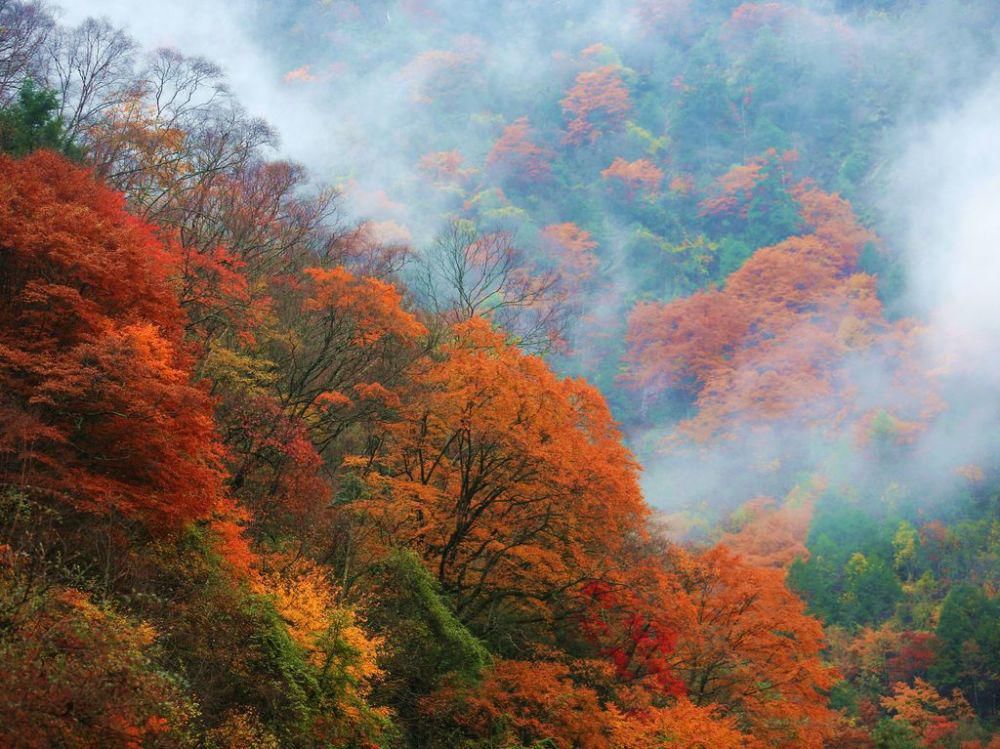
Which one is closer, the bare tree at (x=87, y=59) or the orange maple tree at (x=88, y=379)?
the orange maple tree at (x=88, y=379)

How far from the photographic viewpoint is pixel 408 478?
24.2 m

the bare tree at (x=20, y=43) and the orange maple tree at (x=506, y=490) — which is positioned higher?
the bare tree at (x=20, y=43)

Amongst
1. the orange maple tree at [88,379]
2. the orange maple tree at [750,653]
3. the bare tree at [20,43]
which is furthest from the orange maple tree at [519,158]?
the orange maple tree at [88,379]

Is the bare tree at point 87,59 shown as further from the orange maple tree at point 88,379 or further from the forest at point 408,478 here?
the orange maple tree at point 88,379

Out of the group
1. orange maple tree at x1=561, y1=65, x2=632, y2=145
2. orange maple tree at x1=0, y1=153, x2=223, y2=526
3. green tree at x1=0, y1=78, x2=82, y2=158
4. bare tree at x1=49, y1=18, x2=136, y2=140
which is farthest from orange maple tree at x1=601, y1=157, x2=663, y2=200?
orange maple tree at x1=0, y1=153, x2=223, y2=526

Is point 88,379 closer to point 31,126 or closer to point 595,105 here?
→ point 31,126

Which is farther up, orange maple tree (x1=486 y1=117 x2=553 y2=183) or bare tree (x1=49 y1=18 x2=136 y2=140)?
orange maple tree (x1=486 y1=117 x2=553 y2=183)

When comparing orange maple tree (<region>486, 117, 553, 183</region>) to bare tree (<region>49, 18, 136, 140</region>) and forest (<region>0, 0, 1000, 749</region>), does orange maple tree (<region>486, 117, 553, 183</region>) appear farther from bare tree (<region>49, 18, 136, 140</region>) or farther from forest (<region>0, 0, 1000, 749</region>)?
bare tree (<region>49, 18, 136, 140</region>)

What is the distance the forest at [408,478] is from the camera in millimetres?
13156

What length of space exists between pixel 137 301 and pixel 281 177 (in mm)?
12545

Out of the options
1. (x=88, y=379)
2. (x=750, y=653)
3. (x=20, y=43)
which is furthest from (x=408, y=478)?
(x=20, y=43)

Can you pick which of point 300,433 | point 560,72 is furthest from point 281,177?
point 560,72

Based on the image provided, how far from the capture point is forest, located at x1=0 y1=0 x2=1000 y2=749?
13.2 meters

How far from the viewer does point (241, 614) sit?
44.8ft
